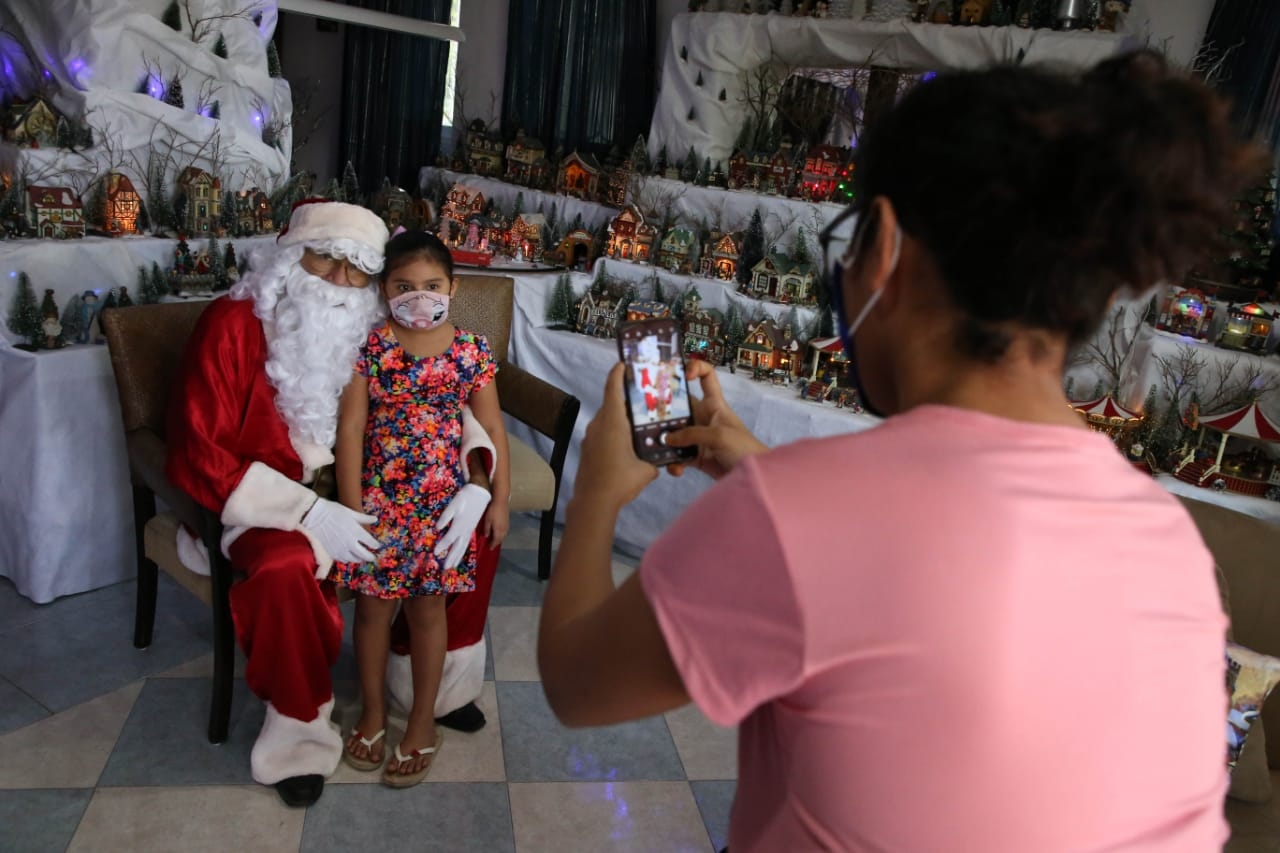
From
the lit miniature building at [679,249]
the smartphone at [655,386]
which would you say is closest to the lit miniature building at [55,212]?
the lit miniature building at [679,249]

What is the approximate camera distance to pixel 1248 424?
2693 millimetres

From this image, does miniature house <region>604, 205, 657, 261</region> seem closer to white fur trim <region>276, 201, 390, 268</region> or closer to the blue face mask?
white fur trim <region>276, 201, 390, 268</region>

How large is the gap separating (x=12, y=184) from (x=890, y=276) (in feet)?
10.6

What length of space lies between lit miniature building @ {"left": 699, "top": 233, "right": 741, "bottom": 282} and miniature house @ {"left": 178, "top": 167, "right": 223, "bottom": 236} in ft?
5.99

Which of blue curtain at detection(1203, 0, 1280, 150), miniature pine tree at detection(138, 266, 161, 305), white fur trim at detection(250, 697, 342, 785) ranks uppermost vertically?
blue curtain at detection(1203, 0, 1280, 150)

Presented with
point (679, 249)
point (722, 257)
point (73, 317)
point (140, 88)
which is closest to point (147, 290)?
point (73, 317)

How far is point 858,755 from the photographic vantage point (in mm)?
700

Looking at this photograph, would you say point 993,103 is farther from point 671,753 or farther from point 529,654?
point 529,654

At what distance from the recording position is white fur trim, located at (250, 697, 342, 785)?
2.26 metres

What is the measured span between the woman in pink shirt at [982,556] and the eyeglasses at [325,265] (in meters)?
1.83

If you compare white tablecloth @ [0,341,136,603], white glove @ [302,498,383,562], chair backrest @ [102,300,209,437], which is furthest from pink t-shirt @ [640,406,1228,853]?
white tablecloth @ [0,341,136,603]

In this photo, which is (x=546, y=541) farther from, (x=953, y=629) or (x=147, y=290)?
(x=953, y=629)

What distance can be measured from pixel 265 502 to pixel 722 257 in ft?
7.05

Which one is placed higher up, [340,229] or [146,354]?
[340,229]
